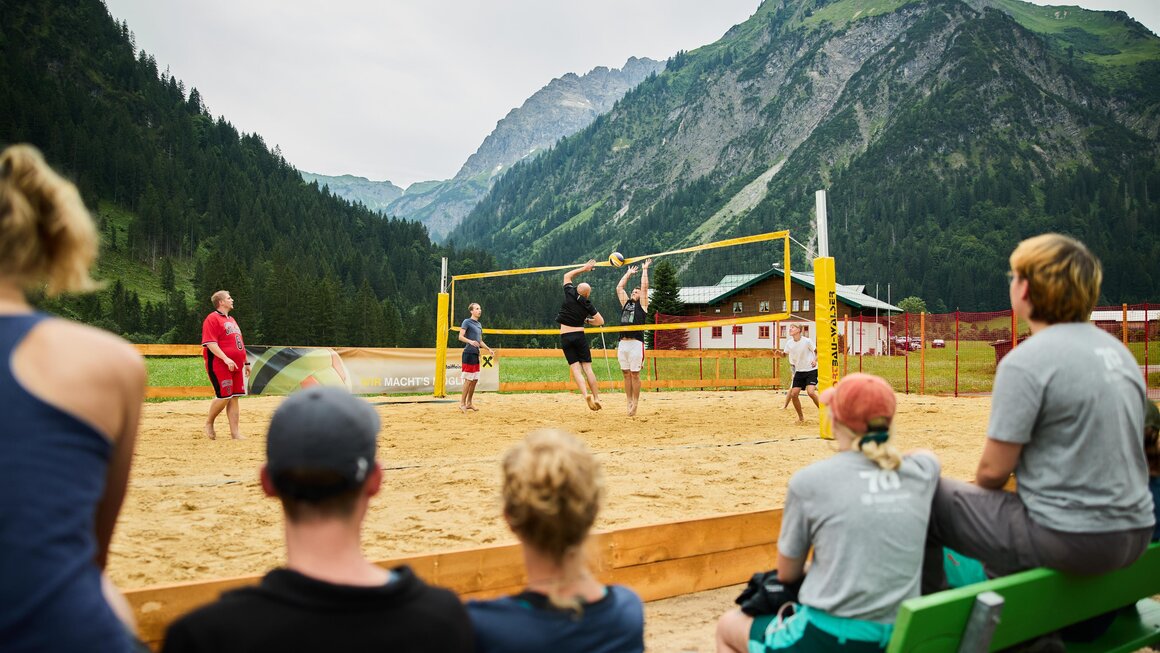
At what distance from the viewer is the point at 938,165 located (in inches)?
4894

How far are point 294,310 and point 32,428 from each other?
59.7 metres

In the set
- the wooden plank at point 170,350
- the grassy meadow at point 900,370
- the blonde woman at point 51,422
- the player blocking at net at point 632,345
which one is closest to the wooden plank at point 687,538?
the blonde woman at point 51,422

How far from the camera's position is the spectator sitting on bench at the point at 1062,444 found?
219 cm

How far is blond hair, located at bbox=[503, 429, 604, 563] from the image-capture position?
152 cm

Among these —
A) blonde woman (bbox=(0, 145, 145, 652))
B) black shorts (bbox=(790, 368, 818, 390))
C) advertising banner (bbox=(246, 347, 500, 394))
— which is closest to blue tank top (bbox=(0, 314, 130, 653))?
blonde woman (bbox=(0, 145, 145, 652))

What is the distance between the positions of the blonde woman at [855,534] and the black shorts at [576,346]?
8762 millimetres

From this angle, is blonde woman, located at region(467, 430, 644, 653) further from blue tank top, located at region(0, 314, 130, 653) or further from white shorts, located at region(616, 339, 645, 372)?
white shorts, located at region(616, 339, 645, 372)

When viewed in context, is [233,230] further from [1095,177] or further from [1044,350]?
[1095,177]

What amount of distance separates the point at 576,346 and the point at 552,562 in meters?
9.60

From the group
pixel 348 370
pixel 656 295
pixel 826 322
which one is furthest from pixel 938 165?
pixel 826 322

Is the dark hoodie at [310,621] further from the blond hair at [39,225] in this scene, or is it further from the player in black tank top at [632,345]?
the player in black tank top at [632,345]

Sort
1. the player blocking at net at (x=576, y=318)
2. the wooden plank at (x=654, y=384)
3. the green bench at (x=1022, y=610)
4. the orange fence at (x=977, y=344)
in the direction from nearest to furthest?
the green bench at (x=1022, y=610) < the player blocking at net at (x=576, y=318) < the orange fence at (x=977, y=344) < the wooden plank at (x=654, y=384)

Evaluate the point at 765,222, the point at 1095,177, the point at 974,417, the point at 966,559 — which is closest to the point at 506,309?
the point at 974,417

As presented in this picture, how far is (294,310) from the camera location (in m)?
57.2
